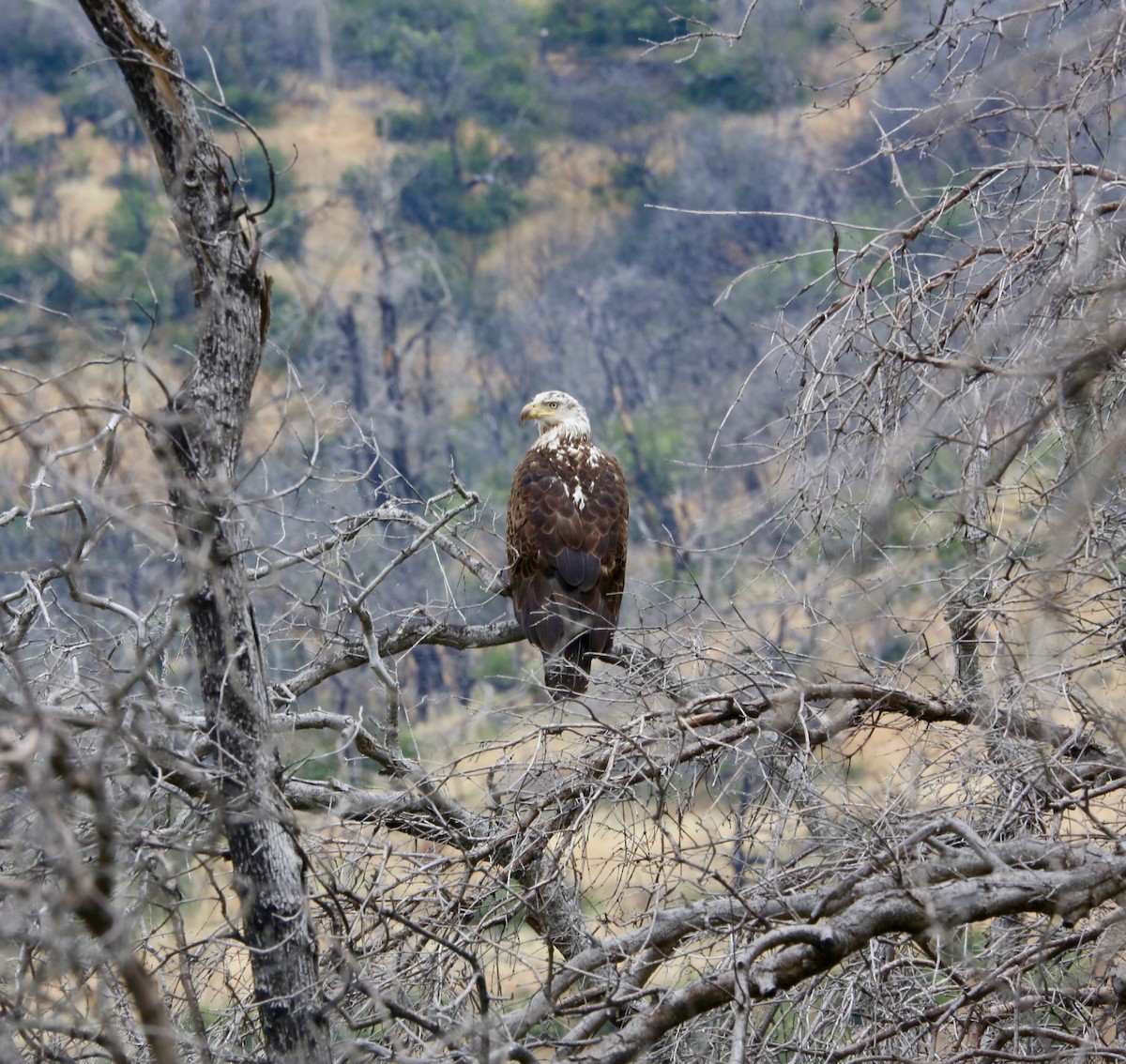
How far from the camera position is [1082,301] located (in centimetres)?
430

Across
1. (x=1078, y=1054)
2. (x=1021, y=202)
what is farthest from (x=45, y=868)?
(x=1021, y=202)

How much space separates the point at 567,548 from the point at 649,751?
243 cm

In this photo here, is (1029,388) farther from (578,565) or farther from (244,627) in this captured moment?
(578,565)

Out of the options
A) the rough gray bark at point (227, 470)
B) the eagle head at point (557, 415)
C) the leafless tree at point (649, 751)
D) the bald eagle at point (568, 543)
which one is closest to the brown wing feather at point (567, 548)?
the bald eagle at point (568, 543)

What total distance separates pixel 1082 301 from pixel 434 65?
25272mm

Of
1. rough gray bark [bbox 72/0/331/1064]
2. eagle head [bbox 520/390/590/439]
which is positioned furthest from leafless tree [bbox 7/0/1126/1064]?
eagle head [bbox 520/390/590/439]

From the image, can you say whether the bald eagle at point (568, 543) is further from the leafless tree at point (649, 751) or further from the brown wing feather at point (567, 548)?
the leafless tree at point (649, 751)

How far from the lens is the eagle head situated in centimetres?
720

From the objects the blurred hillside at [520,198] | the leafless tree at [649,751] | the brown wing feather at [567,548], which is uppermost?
the blurred hillside at [520,198]

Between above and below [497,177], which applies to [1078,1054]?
below

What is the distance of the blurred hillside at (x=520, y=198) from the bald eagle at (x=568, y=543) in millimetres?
10786

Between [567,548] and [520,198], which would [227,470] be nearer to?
[567,548]

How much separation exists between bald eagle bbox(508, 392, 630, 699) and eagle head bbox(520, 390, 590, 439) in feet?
0.73

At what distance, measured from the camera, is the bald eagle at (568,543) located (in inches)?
243
